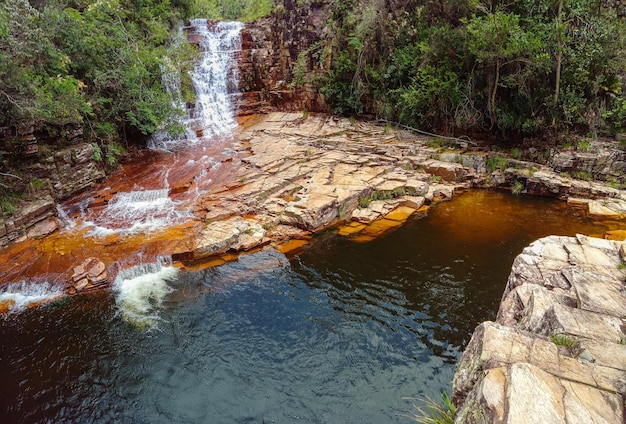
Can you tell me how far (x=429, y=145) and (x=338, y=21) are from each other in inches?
356

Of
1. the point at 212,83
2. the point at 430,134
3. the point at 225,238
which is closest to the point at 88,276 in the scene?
the point at 225,238

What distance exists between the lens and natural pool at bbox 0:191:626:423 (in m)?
5.91

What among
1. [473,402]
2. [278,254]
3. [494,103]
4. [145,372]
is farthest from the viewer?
[494,103]

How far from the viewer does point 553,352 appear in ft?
12.9

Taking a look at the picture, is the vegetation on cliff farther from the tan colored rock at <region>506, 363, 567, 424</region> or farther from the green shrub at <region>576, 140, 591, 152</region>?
the green shrub at <region>576, 140, 591, 152</region>

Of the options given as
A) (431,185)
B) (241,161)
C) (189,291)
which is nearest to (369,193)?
(431,185)

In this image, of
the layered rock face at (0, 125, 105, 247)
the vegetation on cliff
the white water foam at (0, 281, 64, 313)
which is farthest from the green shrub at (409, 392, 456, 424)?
the vegetation on cliff

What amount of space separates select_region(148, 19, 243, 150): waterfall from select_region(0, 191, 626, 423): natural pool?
435 inches

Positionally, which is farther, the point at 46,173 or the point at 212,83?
the point at 212,83

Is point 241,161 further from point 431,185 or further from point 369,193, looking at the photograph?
point 431,185

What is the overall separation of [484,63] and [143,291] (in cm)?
1519

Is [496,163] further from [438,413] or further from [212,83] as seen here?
[212,83]

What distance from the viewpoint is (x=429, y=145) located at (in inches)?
618

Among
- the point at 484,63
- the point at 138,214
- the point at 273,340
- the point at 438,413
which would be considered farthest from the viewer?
the point at 484,63
